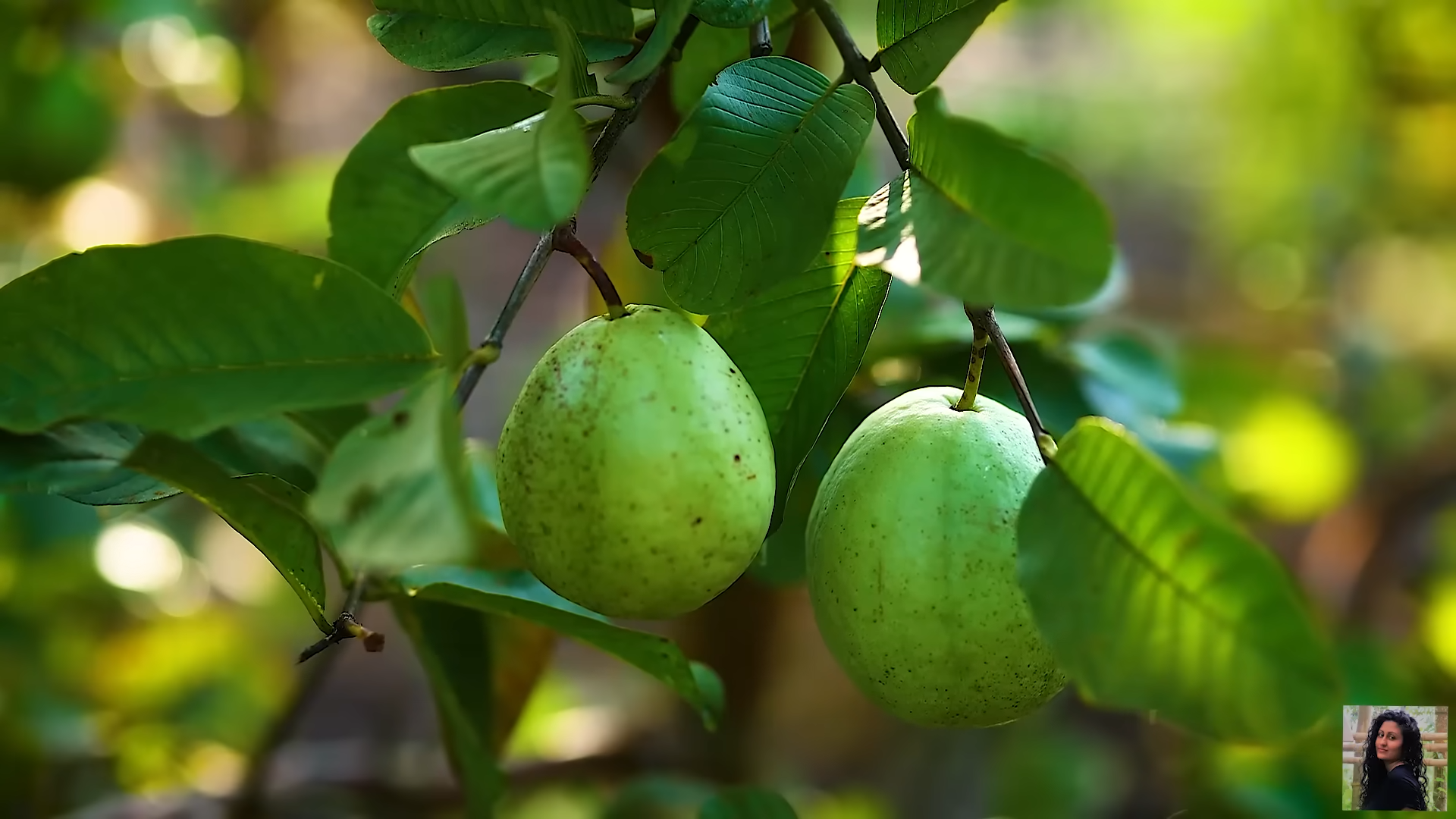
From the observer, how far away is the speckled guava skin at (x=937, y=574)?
1.69 ft

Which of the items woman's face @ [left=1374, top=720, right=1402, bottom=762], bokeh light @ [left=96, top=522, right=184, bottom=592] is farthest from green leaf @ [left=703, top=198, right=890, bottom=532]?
bokeh light @ [left=96, top=522, right=184, bottom=592]

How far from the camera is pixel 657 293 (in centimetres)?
104

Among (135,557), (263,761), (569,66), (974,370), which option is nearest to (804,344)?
(974,370)

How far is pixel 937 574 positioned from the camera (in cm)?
52

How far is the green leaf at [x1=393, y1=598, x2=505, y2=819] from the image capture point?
71 centimetres

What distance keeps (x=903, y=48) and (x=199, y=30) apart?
1141mm

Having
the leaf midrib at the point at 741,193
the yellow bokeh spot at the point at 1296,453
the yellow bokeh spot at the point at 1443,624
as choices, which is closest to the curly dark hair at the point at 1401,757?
the leaf midrib at the point at 741,193

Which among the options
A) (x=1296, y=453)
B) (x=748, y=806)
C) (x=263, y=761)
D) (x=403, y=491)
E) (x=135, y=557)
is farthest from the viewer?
(x=1296, y=453)

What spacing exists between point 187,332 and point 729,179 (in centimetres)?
24

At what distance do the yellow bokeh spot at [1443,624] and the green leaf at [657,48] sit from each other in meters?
1.33

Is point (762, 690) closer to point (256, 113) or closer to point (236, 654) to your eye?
point (236, 654)

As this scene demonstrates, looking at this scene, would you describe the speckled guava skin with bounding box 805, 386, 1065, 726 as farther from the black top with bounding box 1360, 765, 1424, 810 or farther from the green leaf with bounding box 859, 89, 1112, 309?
the black top with bounding box 1360, 765, 1424, 810

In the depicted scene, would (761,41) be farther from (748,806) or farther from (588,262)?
(748,806)

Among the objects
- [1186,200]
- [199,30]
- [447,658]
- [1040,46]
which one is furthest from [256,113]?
[1186,200]
